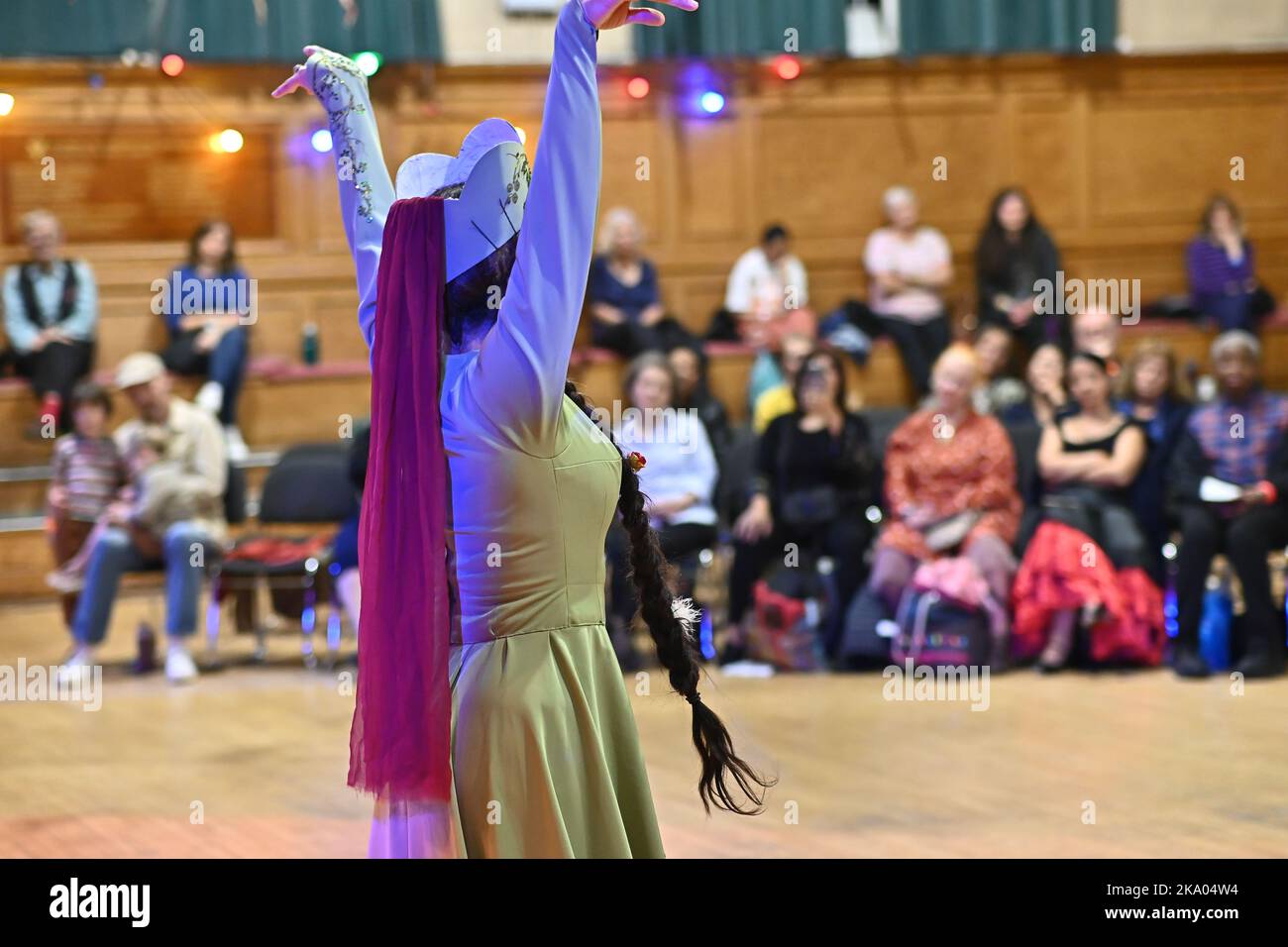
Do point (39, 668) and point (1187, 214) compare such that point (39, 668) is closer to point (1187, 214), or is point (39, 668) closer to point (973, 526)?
point (973, 526)

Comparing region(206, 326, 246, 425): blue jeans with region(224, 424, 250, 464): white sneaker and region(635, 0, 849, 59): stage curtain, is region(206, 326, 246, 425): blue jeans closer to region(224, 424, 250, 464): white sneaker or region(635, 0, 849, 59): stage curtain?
region(224, 424, 250, 464): white sneaker

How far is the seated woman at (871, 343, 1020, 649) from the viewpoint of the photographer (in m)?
6.99

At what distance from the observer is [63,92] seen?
1002 cm

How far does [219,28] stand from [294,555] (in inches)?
159

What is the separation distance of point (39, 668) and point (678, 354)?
3.12 metres

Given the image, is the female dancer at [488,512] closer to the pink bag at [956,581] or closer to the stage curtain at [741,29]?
the pink bag at [956,581]

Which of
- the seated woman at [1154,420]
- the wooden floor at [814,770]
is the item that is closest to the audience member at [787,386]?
the seated woman at [1154,420]

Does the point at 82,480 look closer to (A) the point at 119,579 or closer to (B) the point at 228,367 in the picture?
(A) the point at 119,579

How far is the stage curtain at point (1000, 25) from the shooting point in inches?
424

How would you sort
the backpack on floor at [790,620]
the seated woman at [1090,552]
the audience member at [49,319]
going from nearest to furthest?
1. the seated woman at [1090,552]
2. the backpack on floor at [790,620]
3. the audience member at [49,319]

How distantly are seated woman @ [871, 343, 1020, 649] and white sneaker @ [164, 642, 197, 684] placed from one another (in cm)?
287


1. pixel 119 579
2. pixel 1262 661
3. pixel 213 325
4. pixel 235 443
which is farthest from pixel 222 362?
pixel 1262 661

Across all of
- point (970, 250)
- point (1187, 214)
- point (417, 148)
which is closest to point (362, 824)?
point (417, 148)

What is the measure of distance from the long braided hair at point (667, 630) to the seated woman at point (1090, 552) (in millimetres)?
4326
